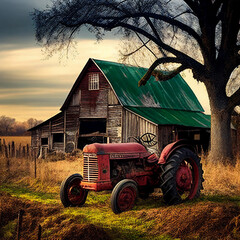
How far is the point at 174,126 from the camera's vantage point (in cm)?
2184

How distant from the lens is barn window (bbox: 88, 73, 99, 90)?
23.6 metres

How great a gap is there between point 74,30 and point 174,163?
9.77m

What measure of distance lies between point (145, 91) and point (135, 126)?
4.11 meters

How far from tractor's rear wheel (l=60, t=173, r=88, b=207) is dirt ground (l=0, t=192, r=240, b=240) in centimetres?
63

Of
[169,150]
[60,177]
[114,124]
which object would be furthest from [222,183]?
[114,124]

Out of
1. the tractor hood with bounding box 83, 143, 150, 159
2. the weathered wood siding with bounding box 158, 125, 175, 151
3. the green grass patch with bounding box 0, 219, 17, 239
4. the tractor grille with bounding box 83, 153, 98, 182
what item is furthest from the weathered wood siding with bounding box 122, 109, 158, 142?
the green grass patch with bounding box 0, 219, 17, 239

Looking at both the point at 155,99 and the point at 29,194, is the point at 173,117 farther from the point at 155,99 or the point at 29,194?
the point at 29,194

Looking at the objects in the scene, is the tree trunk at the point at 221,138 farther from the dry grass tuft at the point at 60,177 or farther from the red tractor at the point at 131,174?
the red tractor at the point at 131,174

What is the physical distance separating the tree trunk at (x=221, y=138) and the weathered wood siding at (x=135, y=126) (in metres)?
5.24

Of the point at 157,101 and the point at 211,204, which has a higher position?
the point at 157,101

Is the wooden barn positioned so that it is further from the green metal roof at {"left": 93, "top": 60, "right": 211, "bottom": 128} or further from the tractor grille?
the tractor grille

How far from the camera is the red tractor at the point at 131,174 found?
25.7ft

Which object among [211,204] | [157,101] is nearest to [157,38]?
[157,101]

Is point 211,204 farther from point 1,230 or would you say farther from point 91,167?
point 1,230
